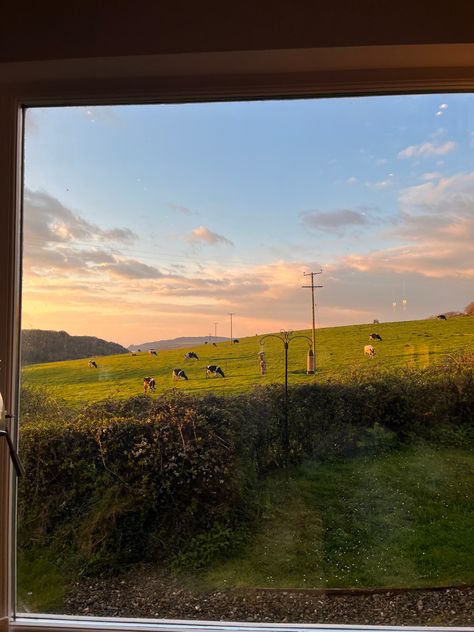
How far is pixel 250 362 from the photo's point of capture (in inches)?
50.9

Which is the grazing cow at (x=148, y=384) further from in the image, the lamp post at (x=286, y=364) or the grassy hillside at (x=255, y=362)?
the lamp post at (x=286, y=364)

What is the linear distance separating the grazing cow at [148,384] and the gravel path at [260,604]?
0.45 meters

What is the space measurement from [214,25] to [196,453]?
1.07 m

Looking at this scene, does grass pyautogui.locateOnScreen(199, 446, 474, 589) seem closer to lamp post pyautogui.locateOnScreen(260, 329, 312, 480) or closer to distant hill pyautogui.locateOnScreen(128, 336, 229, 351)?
lamp post pyautogui.locateOnScreen(260, 329, 312, 480)

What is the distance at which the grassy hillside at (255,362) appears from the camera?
1.27 meters

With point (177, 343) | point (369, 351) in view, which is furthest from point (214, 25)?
point (369, 351)

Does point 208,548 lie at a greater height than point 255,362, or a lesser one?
lesser

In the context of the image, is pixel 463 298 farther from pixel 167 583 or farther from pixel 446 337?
pixel 167 583

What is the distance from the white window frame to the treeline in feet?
0.43

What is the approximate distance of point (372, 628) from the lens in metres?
1.17

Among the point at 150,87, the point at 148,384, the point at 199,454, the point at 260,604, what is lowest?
the point at 260,604

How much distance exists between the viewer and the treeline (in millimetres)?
1230

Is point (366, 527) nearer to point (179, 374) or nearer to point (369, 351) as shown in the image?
point (369, 351)

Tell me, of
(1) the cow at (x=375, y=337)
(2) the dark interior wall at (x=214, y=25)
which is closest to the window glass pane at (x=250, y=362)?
(1) the cow at (x=375, y=337)
